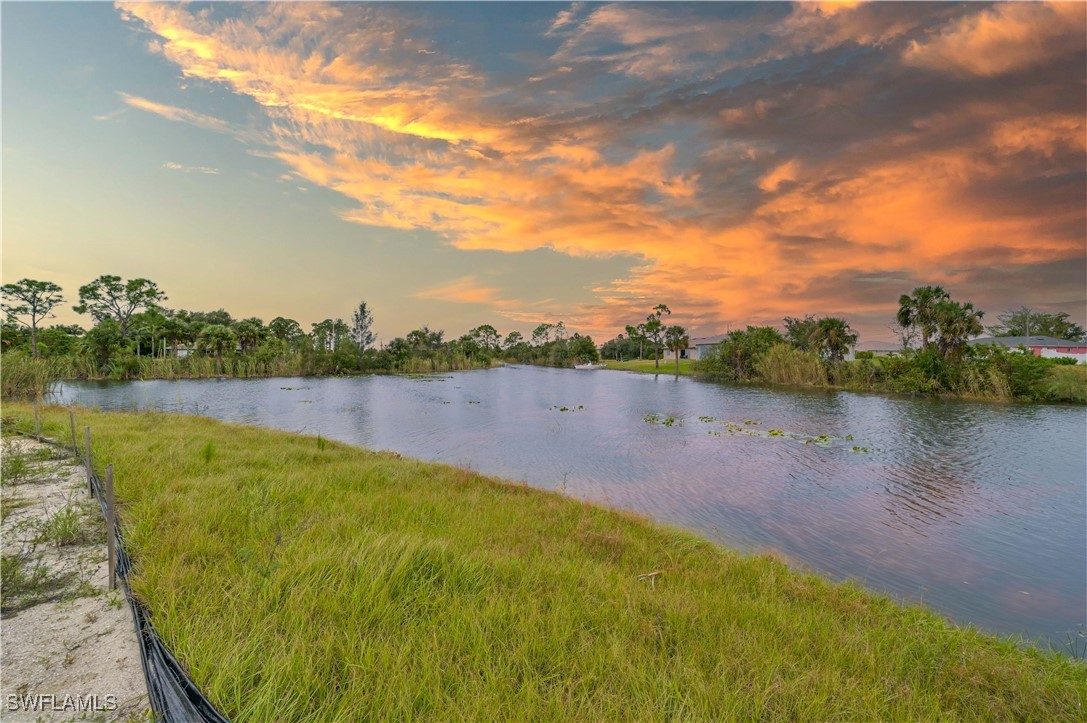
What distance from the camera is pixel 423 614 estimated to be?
12.7ft

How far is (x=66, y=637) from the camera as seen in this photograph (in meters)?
3.54

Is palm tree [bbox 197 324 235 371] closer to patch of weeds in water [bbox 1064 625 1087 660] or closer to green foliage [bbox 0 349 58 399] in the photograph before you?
green foliage [bbox 0 349 58 399]

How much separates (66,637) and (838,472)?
1685cm

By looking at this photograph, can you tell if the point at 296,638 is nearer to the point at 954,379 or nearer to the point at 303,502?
the point at 303,502

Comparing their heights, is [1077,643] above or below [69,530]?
below

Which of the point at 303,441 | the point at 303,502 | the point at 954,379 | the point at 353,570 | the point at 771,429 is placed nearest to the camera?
the point at 353,570

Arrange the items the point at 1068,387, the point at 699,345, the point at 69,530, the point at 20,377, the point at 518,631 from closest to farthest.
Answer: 1. the point at 518,631
2. the point at 69,530
3. the point at 20,377
4. the point at 1068,387
5. the point at 699,345

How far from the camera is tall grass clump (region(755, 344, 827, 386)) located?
4625 centimetres

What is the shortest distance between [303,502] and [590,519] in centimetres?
490

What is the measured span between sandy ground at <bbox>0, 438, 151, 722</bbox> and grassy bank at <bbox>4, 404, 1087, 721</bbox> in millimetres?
311

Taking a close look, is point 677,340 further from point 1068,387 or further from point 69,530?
point 69,530

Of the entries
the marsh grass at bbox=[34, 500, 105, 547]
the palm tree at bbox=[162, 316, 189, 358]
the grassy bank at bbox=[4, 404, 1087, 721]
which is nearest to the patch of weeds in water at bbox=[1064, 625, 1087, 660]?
the grassy bank at bbox=[4, 404, 1087, 721]

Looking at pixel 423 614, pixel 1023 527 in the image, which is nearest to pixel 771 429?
pixel 1023 527

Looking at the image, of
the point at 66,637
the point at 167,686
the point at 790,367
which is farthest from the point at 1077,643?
the point at 790,367
